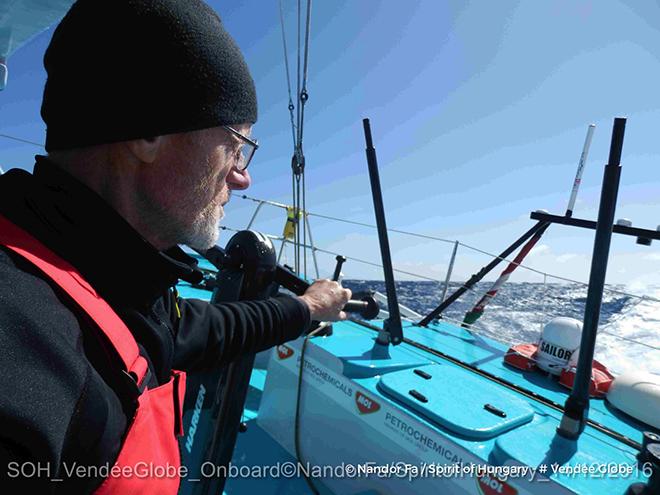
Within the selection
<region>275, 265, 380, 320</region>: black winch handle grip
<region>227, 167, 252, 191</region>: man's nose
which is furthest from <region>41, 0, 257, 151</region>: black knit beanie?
<region>275, 265, 380, 320</region>: black winch handle grip

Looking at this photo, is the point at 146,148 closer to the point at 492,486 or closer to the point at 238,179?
the point at 238,179

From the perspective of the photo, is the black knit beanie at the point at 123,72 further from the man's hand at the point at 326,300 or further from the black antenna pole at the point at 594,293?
the black antenna pole at the point at 594,293

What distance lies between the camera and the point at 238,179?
1.14 meters

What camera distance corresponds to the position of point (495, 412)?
1.57m

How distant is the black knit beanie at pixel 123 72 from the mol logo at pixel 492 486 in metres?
1.60

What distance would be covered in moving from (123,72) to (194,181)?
0.28 m

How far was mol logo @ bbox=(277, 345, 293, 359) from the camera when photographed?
7.94 feet

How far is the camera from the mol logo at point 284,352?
2.42 meters

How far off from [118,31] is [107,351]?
0.71 m

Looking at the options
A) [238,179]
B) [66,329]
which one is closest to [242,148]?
[238,179]

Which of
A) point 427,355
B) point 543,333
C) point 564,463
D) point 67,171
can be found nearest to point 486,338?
point 543,333

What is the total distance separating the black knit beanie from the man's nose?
0.78ft

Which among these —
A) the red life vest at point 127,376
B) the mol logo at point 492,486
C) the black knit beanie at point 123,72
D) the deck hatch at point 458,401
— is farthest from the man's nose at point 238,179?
the mol logo at point 492,486

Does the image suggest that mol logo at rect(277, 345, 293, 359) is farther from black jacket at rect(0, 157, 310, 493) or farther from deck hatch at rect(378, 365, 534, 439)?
black jacket at rect(0, 157, 310, 493)
